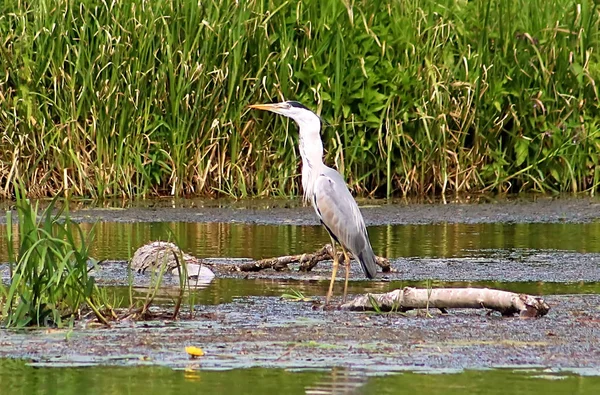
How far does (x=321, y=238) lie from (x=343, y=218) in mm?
2716

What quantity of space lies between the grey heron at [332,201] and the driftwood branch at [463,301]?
92cm

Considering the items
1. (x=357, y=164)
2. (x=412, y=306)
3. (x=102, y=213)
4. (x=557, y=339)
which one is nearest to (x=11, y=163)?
(x=102, y=213)

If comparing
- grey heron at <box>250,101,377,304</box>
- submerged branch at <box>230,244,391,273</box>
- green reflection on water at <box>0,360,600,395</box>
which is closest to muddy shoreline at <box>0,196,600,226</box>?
submerged branch at <box>230,244,391,273</box>

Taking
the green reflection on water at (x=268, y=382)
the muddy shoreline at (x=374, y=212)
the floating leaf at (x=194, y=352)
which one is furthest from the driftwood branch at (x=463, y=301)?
the muddy shoreline at (x=374, y=212)

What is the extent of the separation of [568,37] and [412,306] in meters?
6.67

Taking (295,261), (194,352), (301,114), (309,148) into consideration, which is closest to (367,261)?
(295,261)

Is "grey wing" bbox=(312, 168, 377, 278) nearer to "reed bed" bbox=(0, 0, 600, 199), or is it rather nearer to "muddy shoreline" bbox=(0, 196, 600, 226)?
"muddy shoreline" bbox=(0, 196, 600, 226)

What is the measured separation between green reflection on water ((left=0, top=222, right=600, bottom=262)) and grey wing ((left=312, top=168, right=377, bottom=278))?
145 cm

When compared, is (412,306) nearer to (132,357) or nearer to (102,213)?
(132,357)

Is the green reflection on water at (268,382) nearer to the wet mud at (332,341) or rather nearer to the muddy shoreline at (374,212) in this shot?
the wet mud at (332,341)

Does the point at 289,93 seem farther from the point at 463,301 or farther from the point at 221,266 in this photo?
the point at 463,301

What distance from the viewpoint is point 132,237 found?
9.98 m

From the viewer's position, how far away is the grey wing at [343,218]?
7504 mm

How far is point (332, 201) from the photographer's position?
7.70 metres
